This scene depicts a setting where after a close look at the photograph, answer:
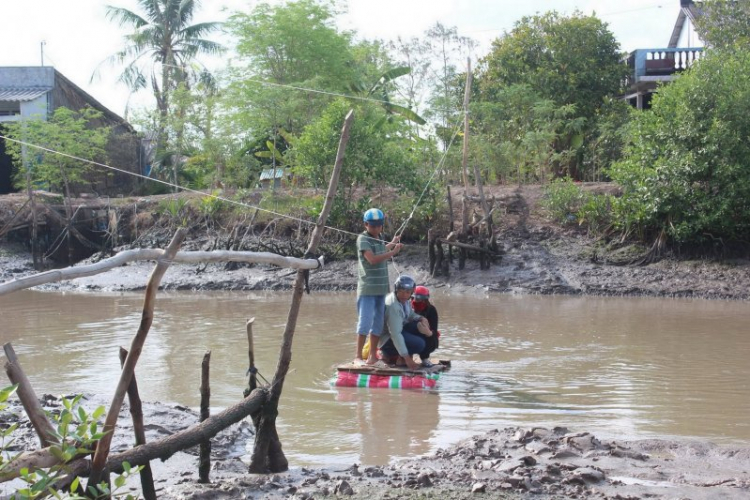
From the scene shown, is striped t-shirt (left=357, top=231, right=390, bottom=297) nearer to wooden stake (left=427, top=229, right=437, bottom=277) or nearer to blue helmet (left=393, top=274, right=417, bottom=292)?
blue helmet (left=393, top=274, right=417, bottom=292)

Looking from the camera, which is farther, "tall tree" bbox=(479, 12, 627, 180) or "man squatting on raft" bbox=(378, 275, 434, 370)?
"tall tree" bbox=(479, 12, 627, 180)

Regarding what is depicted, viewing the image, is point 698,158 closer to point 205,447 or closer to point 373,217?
point 373,217

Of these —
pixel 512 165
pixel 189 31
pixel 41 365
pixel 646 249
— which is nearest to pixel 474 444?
pixel 41 365

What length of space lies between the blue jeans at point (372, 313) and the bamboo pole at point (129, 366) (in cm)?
405

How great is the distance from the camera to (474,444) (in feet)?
20.1

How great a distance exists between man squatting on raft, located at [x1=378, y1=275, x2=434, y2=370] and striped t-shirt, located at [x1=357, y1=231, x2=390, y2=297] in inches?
5.7

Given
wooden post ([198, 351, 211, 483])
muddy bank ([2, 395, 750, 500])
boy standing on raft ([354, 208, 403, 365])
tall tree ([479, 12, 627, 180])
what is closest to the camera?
muddy bank ([2, 395, 750, 500])

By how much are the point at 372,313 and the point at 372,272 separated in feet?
1.40

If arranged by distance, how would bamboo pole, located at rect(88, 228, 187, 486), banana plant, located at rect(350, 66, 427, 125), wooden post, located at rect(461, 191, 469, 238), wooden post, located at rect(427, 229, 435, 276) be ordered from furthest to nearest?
1. banana plant, located at rect(350, 66, 427, 125)
2. wooden post, located at rect(461, 191, 469, 238)
3. wooden post, located at rect(427, 229, 435, 276)
4. bamboo pole, located at rect(88, 228, 187, 486)

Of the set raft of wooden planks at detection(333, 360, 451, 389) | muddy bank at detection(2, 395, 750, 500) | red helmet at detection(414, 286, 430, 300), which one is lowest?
muddy bank at detection(2, 395, 750, 500)

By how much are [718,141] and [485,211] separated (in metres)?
4.98

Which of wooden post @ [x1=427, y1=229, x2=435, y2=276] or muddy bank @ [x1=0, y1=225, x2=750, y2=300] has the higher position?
wooden post @ [x1=427, y1=229, x2=435, y2=276]

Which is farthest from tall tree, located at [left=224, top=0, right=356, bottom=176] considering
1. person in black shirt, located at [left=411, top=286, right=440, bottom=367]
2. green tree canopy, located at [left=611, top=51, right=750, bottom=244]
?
person in black shirt, located at [left=411, top=286, right=440, bottom=367]

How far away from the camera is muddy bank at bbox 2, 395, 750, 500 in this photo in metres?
5.05
